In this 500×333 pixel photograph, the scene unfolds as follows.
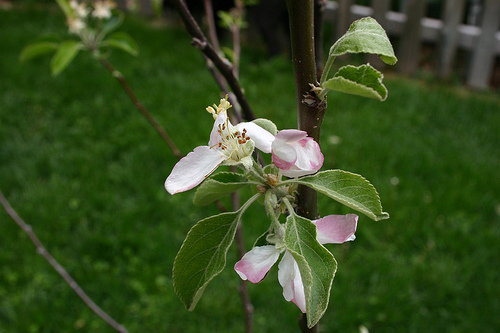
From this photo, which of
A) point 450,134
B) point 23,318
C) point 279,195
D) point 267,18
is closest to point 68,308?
point 23,318

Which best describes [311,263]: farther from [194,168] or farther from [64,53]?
[64,53]

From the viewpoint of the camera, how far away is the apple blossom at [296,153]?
448 mm

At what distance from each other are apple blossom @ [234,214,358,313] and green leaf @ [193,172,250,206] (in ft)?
0.24

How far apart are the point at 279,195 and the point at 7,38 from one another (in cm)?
479

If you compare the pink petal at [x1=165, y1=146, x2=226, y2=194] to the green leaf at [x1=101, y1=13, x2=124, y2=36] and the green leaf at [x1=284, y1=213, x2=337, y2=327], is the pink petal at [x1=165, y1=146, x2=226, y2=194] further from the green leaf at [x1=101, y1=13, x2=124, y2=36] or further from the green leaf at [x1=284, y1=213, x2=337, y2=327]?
the green leaf at [x1=101, y1=13, x2=124, y2=36]

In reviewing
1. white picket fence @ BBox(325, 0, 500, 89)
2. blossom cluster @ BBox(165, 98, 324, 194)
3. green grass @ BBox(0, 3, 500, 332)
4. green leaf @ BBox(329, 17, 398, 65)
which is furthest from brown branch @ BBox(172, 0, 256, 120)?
white picket fence @ BBox(325, 0, 500, 89)

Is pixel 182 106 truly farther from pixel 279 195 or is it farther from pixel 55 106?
pixel 279 195

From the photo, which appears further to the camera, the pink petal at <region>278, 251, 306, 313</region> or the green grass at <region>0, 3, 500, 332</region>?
the green grass at <region>0, 3, 500, 332</region>

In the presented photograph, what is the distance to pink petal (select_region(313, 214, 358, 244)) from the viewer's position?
0.50m

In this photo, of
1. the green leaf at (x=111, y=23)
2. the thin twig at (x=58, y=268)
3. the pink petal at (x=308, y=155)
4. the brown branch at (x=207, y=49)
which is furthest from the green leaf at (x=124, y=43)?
the pink petal at (x=308, y=155)

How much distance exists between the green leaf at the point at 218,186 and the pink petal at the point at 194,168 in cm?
1

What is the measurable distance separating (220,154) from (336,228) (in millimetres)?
147

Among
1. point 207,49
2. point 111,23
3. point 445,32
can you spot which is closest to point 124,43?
point 111,23

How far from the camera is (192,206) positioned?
2.84m
